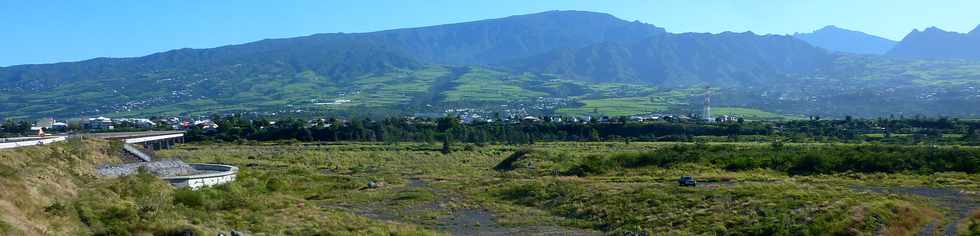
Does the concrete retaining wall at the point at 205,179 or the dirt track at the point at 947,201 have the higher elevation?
the concrete retaining wall at the point at 205,179

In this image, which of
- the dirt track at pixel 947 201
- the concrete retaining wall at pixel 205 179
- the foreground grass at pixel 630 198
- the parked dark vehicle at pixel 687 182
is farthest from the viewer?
the parked dark vehicle at pixel 687 182

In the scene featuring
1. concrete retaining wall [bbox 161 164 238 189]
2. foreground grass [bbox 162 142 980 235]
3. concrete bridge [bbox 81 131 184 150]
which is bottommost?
foreground grass [bbox 162 142 980 235]

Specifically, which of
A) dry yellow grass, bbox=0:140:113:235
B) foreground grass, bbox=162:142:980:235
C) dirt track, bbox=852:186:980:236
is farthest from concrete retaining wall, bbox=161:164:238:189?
dirt track, bbox=852:186:980:236

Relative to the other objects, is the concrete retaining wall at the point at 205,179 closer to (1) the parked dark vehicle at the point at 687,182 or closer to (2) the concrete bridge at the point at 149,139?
(1) the parked dark vehicle at the point at 687,182

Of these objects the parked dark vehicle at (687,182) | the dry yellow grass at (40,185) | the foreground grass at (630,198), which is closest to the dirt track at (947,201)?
the foreground grass at (630,198)

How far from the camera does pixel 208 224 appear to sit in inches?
839

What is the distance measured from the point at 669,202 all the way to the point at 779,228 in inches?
279

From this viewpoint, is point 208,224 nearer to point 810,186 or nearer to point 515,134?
point 810,186

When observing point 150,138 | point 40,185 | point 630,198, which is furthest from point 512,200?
point 150,138

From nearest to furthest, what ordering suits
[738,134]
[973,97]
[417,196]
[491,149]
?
[417,196] < [491,149] < [738,134] < [973,97]

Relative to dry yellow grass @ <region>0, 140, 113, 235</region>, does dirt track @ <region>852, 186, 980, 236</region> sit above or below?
below

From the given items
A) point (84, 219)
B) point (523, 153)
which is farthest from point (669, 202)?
point (523, 153)

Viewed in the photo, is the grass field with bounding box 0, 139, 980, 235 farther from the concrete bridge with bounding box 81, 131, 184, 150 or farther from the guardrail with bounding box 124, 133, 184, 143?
the concrete bridge with bounding box 81, 131, 184, 150

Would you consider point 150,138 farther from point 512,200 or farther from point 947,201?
point 947,201
